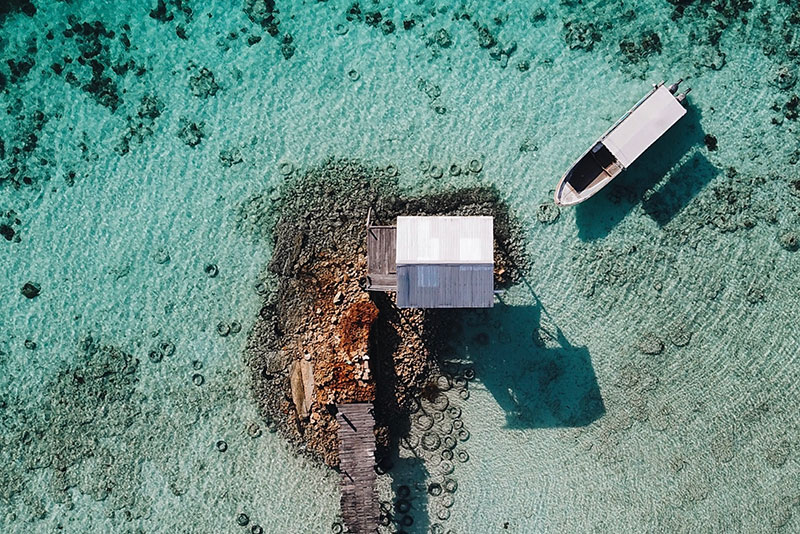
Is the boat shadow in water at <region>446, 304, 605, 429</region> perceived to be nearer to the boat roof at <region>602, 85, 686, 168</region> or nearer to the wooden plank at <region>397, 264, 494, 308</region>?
the wooden plank at <region>397, 264, 494, 308</region>

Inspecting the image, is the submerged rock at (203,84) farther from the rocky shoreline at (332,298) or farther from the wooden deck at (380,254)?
the wooden deck at (380,254)

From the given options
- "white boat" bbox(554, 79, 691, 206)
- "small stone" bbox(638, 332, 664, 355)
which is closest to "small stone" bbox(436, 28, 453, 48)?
"white boat" bbox(554, 79, 691, 206)

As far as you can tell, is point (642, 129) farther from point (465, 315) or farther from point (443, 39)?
point (465, 315)

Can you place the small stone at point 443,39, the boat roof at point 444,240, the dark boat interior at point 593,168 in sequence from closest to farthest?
1. the boat roof at point 444,240
2. the dark boat interior at point 593,168
3. the small stone at point 443,39

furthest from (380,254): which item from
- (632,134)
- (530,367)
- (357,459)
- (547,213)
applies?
(632,134)

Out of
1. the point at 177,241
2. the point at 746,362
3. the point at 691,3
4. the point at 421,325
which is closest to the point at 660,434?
the point at 746,362

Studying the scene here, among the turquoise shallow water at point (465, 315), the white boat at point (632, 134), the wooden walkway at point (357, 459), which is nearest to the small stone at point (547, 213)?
the turquoise shallow water at point (465, 315)

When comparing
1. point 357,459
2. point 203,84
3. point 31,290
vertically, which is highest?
point 203,84
